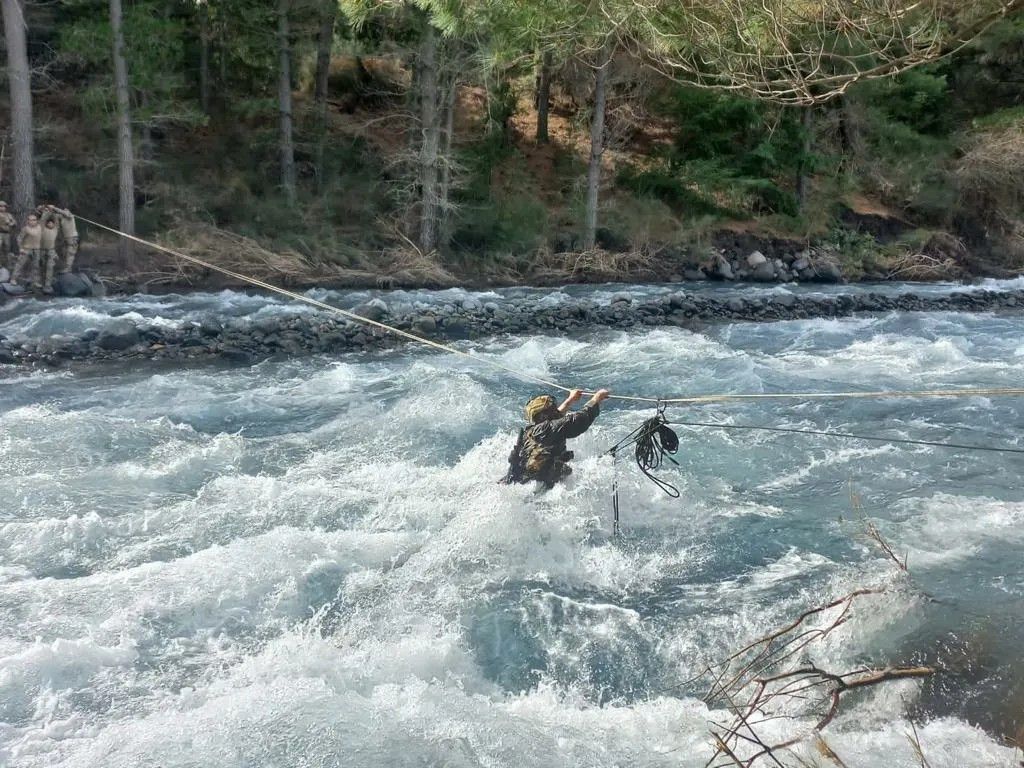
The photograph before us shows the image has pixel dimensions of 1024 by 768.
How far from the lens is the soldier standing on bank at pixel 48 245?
1394 centimetres

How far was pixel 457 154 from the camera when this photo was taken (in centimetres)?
1886

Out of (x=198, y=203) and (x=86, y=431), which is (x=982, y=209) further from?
(x=86, y=431)

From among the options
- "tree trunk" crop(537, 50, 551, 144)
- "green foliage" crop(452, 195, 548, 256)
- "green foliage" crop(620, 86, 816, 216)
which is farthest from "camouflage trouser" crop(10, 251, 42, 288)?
"green foliage" crop(620, 86, 816, 216)

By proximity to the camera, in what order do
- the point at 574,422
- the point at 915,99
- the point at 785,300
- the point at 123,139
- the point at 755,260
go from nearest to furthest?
the point at 574,422 → the point at 123,139 → the point at 785,300 → the point at 755,260 → the point at 915,99

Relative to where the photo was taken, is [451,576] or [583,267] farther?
[583,267]

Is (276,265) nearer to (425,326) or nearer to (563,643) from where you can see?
(425,326)

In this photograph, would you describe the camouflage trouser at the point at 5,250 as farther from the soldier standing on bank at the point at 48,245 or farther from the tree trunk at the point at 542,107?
the tree trunk at the point at 542,107

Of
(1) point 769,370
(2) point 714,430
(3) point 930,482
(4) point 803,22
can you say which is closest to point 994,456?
(3) point 930,482

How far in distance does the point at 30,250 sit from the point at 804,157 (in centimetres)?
1747

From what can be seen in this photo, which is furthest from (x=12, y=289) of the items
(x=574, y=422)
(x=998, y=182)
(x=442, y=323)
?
(x=998, y=182)

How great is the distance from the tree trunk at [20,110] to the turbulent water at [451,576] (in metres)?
6.21

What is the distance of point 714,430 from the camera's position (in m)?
9.15

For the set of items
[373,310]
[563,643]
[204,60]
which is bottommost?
[563,643]

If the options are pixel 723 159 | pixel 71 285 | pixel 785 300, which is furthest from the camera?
pixel 723 159
